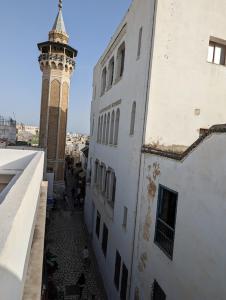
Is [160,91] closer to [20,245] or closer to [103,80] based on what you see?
[20,245]

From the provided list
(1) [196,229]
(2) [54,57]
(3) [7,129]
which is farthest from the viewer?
(3) [7,129]

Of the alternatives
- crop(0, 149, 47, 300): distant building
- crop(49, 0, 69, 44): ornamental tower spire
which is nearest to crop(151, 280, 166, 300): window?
crop(0, 149, 47, 300): distant building

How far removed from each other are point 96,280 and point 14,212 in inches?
496

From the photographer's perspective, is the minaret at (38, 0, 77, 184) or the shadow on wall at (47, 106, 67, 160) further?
the shadow on wall at (47, 106, 67, 160)

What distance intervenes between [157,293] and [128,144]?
5410mm

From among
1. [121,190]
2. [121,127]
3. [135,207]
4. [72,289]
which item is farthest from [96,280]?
[121,127]

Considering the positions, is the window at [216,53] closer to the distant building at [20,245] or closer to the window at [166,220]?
Result: the window at [166,220]

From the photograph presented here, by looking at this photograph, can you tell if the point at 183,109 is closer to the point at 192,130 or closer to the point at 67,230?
the point at 192,130

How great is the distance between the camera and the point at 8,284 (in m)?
1.87

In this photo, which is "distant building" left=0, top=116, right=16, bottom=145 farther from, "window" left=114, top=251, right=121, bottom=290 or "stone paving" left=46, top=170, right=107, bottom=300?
"window" left=114, top=251, right=121, bottom=290

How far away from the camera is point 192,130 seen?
10352 millimetres

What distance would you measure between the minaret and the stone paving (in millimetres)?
6630

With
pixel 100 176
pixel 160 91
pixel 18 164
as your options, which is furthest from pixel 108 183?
pixel 18 164

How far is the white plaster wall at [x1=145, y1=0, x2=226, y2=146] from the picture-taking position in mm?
9750
